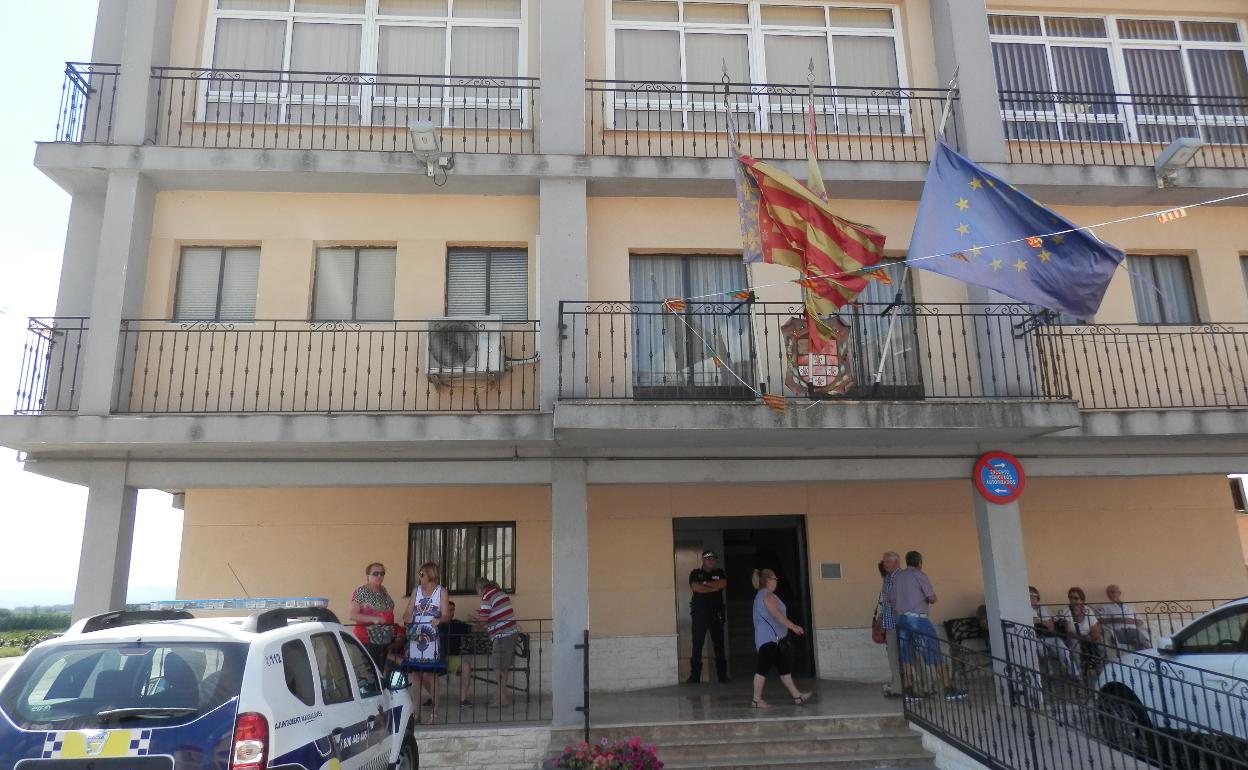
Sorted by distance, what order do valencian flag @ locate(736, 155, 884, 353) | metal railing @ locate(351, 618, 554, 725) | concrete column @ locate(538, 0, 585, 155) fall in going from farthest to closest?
concrete column @ locate(538, 0, 585, 155)
metal railing @ locate(351, 618, 554, 725)
valencian flag @ locate(736, 155, 884, 353)

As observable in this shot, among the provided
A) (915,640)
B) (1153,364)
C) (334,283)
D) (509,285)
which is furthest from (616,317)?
(1153,364)

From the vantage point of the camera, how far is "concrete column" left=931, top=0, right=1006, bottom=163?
11391 mm

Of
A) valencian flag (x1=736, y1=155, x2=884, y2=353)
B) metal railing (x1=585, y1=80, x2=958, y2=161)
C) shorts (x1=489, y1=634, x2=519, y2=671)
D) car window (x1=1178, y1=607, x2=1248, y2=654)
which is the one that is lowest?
shorts (x1=489, y1=634, x2=519, y2=671)

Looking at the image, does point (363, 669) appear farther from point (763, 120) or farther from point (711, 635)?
point (763, 120)

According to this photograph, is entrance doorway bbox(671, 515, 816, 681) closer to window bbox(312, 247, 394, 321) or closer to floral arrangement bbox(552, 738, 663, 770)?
floral arrangement bbox(552, 738, 663, 770)

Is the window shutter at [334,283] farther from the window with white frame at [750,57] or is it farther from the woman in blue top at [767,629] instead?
the woman in blue top at [767,629]

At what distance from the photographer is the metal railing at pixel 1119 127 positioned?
471 inches

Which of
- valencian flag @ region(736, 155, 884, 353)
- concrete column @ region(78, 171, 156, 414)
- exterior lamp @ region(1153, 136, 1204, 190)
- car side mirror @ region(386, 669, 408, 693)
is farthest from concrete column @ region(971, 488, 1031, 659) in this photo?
concrete column @ region(78, 171, 156, 414)

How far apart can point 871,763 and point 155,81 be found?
1166 centimetres

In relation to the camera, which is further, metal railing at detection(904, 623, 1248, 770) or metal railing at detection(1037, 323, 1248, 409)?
metal railing at detection(1037, 323, 1248, 409)

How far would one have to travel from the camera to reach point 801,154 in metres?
11.6

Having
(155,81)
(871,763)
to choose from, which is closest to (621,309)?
(871,763)

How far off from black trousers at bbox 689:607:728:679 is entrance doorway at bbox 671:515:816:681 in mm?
268

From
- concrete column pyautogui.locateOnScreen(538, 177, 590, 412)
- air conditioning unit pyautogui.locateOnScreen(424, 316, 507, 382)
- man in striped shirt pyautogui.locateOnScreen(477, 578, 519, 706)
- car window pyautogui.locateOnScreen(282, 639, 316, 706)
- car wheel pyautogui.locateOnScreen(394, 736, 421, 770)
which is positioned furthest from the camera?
man in striped shirt pyautogui.locateOnScreen(477, 578, 519, 706)
